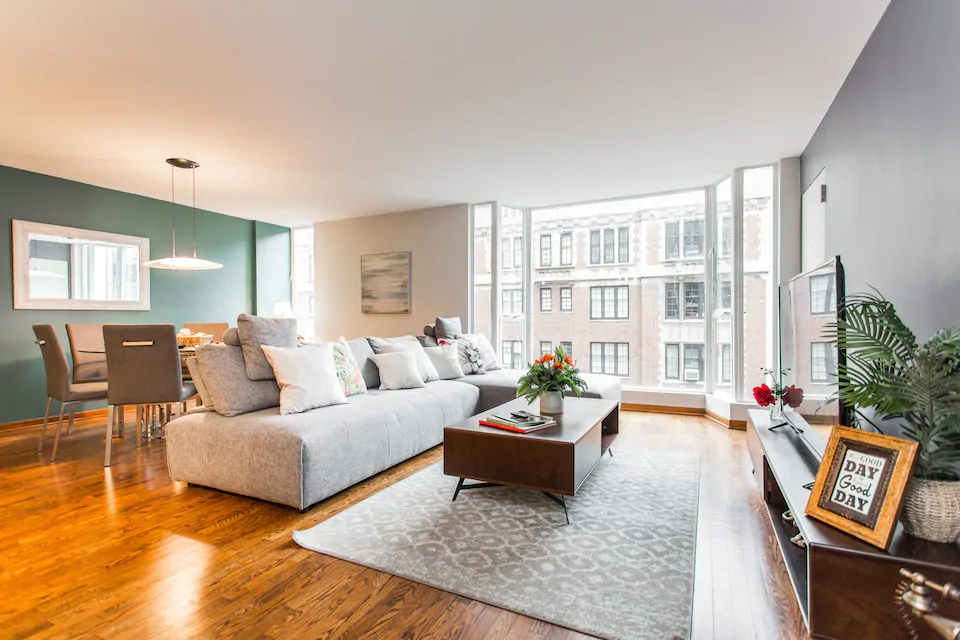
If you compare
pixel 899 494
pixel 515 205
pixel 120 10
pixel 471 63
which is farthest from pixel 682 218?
pixel 120 10

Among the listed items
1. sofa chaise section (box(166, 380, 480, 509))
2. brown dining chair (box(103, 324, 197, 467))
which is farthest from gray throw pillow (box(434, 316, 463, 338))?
brown dining chair (box(103, 324, 197, 467))

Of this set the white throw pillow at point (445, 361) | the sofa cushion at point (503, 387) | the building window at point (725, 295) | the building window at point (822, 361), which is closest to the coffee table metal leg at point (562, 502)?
the building window at point (822, 361)

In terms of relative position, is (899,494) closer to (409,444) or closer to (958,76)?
(958,76)

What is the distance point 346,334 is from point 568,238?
3.42 metres

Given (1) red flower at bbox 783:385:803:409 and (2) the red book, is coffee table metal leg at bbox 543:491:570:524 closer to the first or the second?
(2) the red book

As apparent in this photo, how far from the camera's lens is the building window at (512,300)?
5.98m

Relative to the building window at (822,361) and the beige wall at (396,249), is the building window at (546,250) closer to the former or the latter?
the beige wall at (396,249)

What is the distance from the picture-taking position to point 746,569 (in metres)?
1.92

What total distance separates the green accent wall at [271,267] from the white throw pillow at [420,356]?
3.66 metres

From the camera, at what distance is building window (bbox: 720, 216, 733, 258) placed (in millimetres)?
4602

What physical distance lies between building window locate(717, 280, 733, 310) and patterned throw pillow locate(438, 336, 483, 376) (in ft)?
8.41

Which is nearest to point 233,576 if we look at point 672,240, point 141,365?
point 141,365

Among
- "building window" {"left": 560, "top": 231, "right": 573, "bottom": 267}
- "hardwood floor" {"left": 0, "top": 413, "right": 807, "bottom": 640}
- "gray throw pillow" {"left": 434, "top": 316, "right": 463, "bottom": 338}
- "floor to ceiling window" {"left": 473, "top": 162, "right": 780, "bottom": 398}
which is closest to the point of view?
"hardwood floor" {"left": 0, "top": 413, "right": 807, "bottom": 640}

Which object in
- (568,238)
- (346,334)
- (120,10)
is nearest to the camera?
(120,10)
